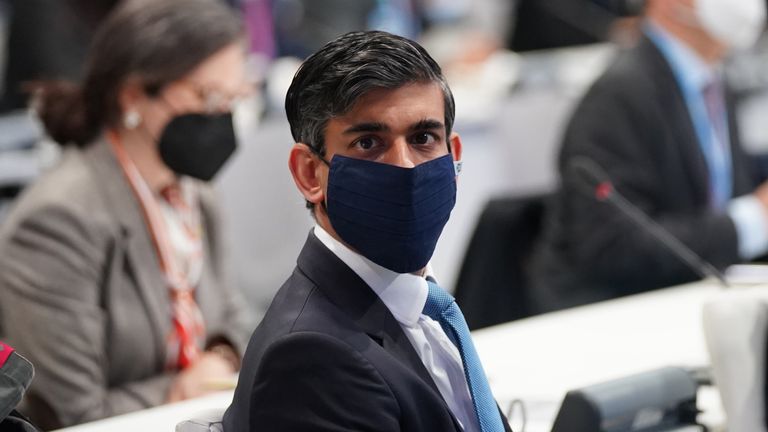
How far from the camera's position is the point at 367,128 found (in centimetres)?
153

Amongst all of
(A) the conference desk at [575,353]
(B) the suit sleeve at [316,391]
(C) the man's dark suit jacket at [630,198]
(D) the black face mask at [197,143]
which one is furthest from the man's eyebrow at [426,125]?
(C) the man's dark suit jacket at [630,198]

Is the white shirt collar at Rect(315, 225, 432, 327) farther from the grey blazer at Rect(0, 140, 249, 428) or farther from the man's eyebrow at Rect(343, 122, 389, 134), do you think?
the grey blazer at Rect(0, 140, 249, 428)

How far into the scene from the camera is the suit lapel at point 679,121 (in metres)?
3.54

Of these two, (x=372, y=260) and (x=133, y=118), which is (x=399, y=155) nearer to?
(x=372, y=260)

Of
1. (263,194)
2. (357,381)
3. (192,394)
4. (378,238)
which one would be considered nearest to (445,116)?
(378,238)

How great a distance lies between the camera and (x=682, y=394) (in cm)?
179

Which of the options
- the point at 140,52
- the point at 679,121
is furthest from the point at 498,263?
the point at 140,52

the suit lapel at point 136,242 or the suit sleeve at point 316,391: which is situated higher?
the suit sleeve at point 316,391

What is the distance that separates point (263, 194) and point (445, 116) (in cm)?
213

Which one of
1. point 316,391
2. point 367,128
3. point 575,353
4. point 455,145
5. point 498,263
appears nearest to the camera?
point 316,391

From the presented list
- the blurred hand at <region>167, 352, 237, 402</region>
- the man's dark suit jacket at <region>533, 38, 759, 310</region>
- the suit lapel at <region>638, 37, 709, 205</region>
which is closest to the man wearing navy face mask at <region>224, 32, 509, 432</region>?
the blurred hand at <region>167, 352, 237, 402</region>

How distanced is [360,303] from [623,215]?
2000mm

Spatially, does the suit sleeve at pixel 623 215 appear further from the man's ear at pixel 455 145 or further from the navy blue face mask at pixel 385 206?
the navy blue face mask at pixel 385 206

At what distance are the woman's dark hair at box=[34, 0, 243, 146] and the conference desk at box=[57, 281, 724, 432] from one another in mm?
822
